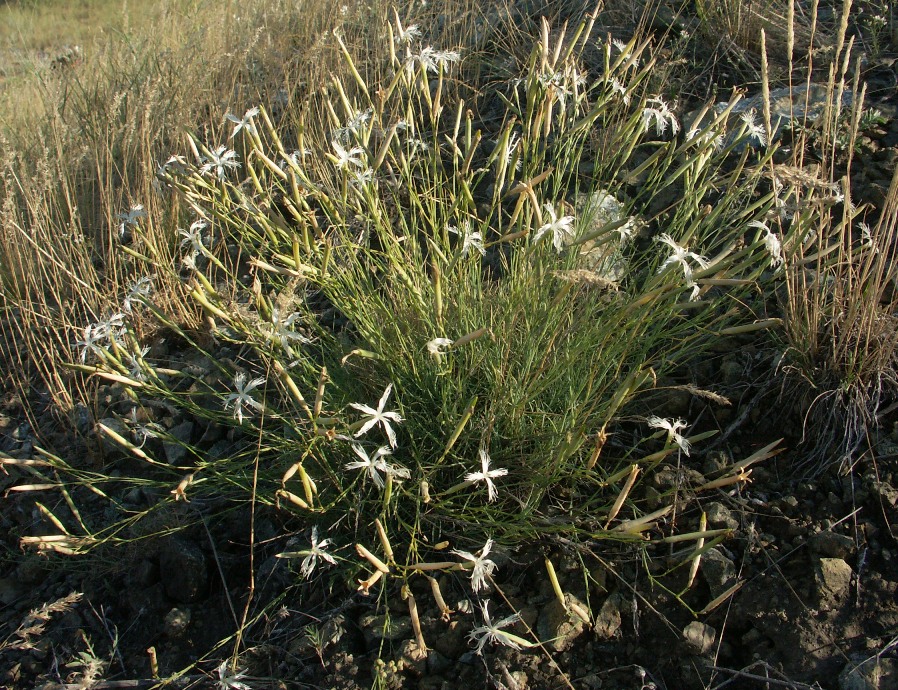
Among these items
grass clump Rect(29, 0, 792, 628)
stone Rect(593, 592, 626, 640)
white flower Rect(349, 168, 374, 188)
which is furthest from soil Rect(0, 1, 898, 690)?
white flower Rect(349, 168, 374, 188)

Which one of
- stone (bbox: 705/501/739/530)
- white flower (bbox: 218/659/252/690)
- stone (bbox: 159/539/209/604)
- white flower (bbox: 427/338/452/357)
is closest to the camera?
white flower (bbox: 427/338/452/357)

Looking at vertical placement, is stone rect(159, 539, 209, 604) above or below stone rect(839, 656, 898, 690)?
below

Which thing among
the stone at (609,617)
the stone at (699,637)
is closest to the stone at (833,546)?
the stone at (699,637)

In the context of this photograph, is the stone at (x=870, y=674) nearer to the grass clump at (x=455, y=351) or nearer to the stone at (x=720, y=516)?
the stone at (x=720, y=516)

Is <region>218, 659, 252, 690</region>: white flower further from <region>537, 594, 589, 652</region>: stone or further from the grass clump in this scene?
<region>537, 594, 589, 652</region>: stone

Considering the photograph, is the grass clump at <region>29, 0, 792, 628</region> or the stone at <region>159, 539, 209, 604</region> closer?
the grass clump at <region>29, 0, 792, 628</region>

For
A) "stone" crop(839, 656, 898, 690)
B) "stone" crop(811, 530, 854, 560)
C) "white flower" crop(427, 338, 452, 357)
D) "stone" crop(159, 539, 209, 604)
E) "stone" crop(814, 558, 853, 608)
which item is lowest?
"stone" crop(159, 539, 209, 604)

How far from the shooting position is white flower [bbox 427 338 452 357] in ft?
5.45

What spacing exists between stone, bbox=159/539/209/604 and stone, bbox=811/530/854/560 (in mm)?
1696

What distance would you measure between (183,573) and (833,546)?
1790mm

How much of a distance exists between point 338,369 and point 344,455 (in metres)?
0.31

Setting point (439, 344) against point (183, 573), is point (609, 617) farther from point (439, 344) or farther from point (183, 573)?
point (183, 573)

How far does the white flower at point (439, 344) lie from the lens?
1.66m

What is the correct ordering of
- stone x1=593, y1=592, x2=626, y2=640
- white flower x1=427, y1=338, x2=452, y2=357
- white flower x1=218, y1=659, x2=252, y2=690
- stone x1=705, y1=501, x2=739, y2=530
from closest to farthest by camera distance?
1. white flower x1=427, y1=338, x2=452, y2=357
2. white flower x1=218, y1=659, x2=252, y2=690
3. stone x1=593, y1=592, x2=626, y2=640
4. stone x1=705, y1=501, x2=739, y2=530
